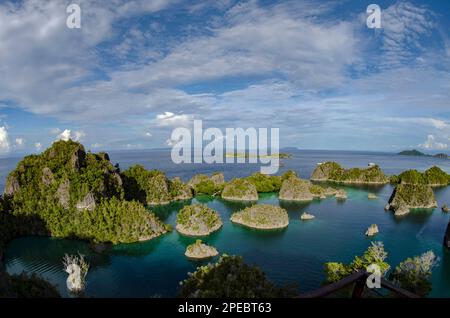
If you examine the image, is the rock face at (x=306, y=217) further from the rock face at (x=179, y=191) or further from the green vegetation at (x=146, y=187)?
the green vegetation at (x=146, y=187)

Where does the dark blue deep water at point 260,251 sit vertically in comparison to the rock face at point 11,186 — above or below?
below

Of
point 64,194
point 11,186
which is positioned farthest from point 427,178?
point 11,186

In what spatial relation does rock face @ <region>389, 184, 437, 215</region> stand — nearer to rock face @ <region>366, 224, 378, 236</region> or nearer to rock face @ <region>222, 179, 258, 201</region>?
rock face @ <region>366, 224, 378, 236</region>

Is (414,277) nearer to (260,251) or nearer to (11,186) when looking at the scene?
(260,251)

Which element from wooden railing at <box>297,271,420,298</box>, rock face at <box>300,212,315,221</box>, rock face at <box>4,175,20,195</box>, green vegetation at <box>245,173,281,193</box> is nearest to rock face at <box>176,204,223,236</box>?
rock face at <box>300,212,315,221</box>

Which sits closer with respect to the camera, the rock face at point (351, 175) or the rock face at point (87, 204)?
the rock face at point (87, 204)

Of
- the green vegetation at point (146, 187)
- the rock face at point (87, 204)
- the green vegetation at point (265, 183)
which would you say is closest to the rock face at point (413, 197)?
the green vegetation at point (265, 183)

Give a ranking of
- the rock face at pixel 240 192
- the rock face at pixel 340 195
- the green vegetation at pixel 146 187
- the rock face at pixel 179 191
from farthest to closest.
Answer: the rock face at pixel 340 195
the rock face at pixel 179 191
the rock face at pixel 240 192
the green vegetation at pixel 146 187
